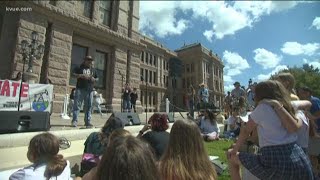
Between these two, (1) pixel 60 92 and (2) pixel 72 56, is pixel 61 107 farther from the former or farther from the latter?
(2) pixel 72 56

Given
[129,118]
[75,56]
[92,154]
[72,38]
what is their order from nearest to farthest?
[92,154] < [129,118] < [72,38] < [75,56]

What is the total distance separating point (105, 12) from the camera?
1822cm

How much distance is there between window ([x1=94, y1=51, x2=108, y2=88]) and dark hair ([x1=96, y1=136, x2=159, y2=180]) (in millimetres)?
15406

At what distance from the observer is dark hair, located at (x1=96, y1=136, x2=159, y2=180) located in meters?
1.44

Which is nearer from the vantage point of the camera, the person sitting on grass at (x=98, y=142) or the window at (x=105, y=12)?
the person sitting on grass at (x=98, y=142)

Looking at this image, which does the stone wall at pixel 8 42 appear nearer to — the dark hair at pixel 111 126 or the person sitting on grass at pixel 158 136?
the dark hair at pixel 111 126

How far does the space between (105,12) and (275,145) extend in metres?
17.1

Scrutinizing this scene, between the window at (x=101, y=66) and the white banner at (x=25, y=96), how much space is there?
747 cm

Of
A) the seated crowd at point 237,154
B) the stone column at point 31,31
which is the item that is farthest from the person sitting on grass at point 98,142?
the stone column at point 31,31

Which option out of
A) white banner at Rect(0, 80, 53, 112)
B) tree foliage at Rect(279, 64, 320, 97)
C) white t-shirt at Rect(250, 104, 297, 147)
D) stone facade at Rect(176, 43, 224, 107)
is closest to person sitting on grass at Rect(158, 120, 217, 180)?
white t-shirt at Rect(250, 104, 297, 147)

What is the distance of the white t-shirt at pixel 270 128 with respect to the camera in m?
2.93

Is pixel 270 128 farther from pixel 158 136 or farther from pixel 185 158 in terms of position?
pixel 158 136

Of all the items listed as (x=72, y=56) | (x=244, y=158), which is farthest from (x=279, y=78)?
(x=72, y=56)

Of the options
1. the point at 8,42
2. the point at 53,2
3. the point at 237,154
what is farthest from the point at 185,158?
the point at 53,2
